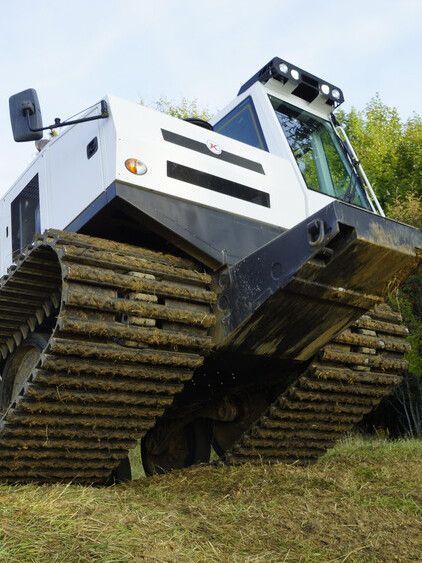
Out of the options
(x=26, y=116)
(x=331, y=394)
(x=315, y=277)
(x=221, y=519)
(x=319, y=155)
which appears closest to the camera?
(x=221, y=519)

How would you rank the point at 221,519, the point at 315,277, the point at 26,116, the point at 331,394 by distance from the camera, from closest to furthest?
the point at 221,519, the point at 315,277, the point at 26,116, the point at 331,394

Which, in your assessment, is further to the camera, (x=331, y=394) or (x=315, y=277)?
(x=331, y=394)

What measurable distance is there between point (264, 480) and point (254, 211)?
1776 millimetres

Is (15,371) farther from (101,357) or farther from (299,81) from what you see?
(299,81)

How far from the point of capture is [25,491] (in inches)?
163

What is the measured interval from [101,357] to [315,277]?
1303 millimetres

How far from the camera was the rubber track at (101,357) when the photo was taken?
A: 3.99 meters

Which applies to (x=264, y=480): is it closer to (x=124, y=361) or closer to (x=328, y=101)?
(x=124, y=361)

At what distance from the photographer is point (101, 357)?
159 inches

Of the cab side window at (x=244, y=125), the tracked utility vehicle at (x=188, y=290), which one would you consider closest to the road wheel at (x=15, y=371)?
the tracked utility vehicle at (x=188, y=290)

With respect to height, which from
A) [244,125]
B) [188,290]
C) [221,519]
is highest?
[244,125]

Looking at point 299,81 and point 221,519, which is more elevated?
point 299,81

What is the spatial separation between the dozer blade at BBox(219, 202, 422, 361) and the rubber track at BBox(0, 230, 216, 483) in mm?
222

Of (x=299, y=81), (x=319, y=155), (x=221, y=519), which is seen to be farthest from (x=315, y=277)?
(x=299, y=81)
